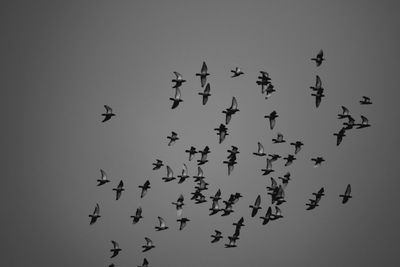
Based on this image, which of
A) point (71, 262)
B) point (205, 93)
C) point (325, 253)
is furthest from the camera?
point (325, 253)

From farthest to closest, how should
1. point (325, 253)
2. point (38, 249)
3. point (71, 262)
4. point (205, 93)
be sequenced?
1. point (325, 253)
2. point (38, 249)
3. point (71, 262)
4. point (205, 93)

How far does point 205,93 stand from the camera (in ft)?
290

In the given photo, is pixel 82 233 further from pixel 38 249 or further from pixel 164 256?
pixel 164 256

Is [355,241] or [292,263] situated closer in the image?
[292,263]

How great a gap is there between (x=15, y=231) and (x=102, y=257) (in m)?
41.6

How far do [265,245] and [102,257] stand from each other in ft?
151

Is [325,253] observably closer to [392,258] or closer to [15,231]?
[392,258]

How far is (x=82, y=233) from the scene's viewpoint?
191000mm

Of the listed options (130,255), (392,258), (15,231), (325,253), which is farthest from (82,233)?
(392,258)

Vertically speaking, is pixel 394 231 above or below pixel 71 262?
above

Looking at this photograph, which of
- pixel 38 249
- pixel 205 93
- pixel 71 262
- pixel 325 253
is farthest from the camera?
pixel 325 253

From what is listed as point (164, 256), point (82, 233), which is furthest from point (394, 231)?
point (82, 233)

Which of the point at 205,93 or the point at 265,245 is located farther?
the point at 265,245

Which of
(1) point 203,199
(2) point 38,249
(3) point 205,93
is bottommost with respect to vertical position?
(1) point 203,199
